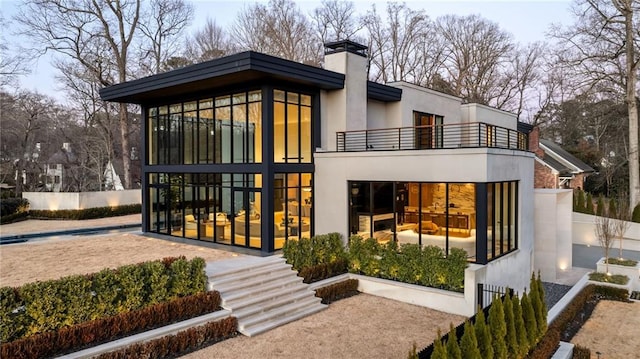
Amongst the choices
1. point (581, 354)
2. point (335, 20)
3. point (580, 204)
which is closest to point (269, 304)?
point (581, 354)

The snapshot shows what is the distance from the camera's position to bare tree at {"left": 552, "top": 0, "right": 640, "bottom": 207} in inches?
902

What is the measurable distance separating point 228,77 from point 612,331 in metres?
12.6

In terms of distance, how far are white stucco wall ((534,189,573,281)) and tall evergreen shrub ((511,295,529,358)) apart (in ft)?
29.2

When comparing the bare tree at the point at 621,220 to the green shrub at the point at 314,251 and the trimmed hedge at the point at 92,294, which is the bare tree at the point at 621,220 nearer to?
the green shrub at the point at 314,251

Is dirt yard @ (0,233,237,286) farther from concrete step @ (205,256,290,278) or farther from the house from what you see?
the house

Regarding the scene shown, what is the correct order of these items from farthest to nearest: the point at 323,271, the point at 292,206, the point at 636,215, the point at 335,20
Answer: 1. the point at 335,20
2. the point at 636,215
3. the point at 292,206
4. the point at 323,271

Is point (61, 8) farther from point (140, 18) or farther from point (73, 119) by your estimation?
point (73, 119)

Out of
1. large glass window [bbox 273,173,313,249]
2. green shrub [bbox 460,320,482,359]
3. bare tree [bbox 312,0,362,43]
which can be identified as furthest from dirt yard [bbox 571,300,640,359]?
bare tree [bbox 312,0,362,43]

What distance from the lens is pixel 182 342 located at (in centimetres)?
750

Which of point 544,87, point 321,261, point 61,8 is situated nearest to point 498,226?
point 321,261

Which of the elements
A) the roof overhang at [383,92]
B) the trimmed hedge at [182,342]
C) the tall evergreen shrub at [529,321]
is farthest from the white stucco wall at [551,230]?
the trimmed hedge at [182,342]

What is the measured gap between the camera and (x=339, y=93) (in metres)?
14.2

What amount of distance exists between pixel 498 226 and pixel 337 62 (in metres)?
7.64

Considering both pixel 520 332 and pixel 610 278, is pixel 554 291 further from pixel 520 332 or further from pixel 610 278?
pixel 520 332
